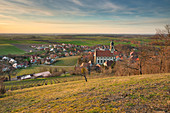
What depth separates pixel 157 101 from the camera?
6789mm

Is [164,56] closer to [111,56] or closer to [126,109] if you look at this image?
[126,109]

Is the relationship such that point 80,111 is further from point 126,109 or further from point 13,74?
point 13,74

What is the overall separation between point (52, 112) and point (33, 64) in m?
82.5

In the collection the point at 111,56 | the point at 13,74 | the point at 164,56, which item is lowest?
the point at 13,74

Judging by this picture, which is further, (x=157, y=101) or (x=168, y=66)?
(x=168, y=66)

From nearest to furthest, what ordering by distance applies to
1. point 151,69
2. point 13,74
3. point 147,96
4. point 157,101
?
1. point 157,101
2. point 147,96
3. point 151,69
4. point 13,74

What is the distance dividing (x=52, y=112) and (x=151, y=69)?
22797 millimetres

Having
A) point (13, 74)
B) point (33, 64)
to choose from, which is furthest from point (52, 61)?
point (13, 74)

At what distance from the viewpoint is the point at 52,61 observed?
84188mm

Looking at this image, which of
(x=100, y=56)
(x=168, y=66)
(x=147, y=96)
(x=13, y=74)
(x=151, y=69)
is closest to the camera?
(x=147, y=96)

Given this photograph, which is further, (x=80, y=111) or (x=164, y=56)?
(x=164, y=56)

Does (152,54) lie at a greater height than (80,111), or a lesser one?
greater

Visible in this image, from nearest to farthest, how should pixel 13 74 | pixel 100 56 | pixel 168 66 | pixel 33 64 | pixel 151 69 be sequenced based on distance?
pixel 168 66
pixel 151 69
pixel 13 74
pixel 100 56
pixel 33 64

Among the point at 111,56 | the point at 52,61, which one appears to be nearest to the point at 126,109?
the point at 111,56
